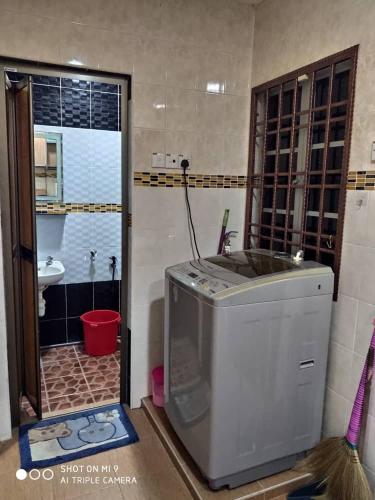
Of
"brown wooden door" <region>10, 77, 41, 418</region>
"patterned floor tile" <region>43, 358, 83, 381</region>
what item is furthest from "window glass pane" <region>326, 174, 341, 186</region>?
"patterned floor tile" <region>43, 358, 83, 381</region>

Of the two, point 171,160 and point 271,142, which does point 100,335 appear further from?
point 271,142

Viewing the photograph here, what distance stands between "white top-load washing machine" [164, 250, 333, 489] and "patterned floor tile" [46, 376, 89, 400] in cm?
108

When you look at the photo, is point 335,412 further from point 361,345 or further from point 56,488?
point 56,488

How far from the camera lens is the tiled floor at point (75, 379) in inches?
100.0

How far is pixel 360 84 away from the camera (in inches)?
65.4

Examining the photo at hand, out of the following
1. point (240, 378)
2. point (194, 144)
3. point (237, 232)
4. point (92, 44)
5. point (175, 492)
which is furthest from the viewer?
point (237, 232)

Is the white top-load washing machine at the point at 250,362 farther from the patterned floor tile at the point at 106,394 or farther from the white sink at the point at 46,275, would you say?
the white sink at the point at 46,275

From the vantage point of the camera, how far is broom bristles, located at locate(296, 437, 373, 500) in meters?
1.53

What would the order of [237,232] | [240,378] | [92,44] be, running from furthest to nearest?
[237,232] < [92,44] < [240,378]

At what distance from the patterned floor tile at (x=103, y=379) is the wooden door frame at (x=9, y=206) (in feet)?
1.04

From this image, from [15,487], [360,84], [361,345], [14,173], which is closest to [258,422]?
[361,345]

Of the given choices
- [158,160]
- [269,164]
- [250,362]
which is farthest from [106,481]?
[269,164]

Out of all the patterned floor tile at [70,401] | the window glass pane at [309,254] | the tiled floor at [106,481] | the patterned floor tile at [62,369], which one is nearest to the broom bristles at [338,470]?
the tiled floor at [106,481]

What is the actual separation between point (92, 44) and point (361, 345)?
6.62 ft
